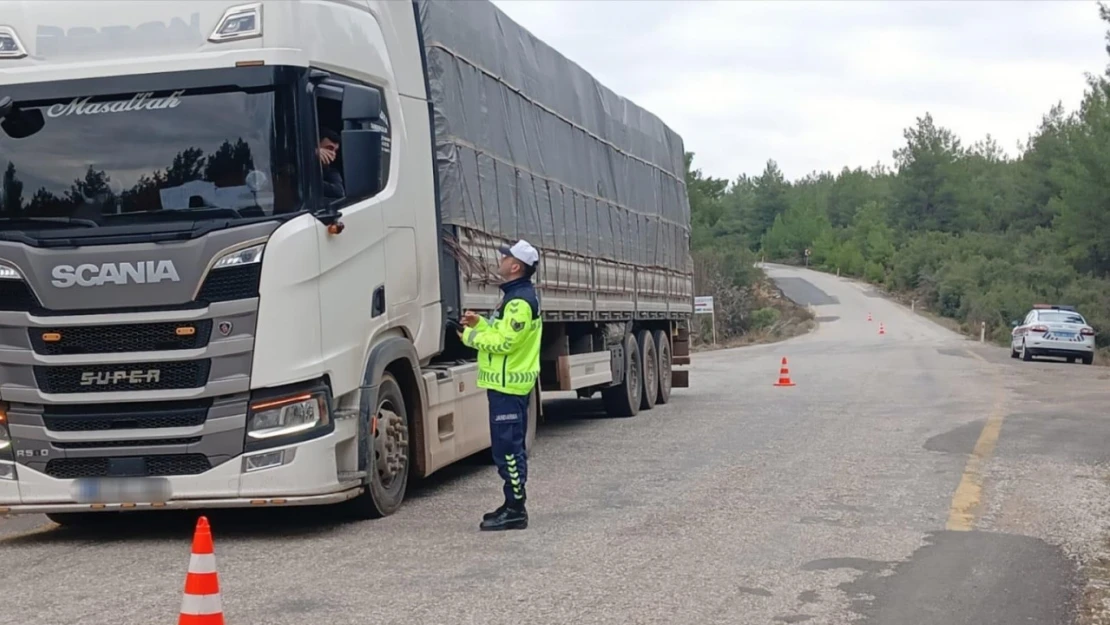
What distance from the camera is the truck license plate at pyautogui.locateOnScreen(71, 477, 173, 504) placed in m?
7.59

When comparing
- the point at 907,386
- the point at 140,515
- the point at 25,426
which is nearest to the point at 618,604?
the point at 25,426

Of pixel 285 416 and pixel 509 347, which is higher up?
pixel 509 347

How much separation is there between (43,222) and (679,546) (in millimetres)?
4195

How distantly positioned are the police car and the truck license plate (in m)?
30.0

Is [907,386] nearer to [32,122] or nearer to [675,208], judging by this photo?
[675,208]

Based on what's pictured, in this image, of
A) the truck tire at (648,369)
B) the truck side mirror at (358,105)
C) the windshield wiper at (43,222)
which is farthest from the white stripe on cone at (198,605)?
the truck tire at (648,369)

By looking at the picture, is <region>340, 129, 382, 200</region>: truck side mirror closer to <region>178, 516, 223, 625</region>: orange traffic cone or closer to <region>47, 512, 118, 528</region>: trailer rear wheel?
<region>47, 512, 118, 528</region>: trailer rear wheel

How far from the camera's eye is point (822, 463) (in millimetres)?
11406

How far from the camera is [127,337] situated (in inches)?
292

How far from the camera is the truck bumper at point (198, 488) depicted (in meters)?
7.57

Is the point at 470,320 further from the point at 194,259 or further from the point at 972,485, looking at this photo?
the point at 972,485

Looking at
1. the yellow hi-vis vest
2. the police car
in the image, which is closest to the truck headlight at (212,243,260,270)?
the yellow hi-vis vest

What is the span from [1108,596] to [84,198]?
6.02m

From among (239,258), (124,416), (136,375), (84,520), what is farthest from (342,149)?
(84,520)
